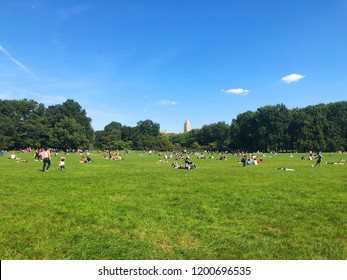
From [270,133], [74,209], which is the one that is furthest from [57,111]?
[74,209]

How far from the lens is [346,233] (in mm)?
6930

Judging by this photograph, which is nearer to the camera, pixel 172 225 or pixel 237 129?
pixel 172 225

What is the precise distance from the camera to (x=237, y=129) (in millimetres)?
135875

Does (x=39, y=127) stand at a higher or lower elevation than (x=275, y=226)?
higher

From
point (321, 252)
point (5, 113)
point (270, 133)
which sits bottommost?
point (321, 252)

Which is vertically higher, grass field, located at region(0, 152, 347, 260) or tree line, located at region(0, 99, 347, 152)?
tree line, located at region(0, 99, 347, 152)

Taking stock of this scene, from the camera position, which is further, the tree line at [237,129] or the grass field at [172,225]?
the tree line at [237,129]

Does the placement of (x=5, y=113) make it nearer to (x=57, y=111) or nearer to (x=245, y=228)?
(x=57, y=111)

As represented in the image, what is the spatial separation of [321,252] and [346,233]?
62.5 inches

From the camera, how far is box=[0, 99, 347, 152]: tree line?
4183 inches

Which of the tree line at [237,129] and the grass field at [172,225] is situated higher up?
the tree line at [237,129]

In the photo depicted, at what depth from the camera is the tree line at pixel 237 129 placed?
106 m

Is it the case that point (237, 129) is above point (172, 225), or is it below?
above

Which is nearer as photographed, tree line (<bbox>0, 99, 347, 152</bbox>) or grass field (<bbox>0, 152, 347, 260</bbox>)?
grass field (<bbox>0, 152, 347, 260</bbox>)
